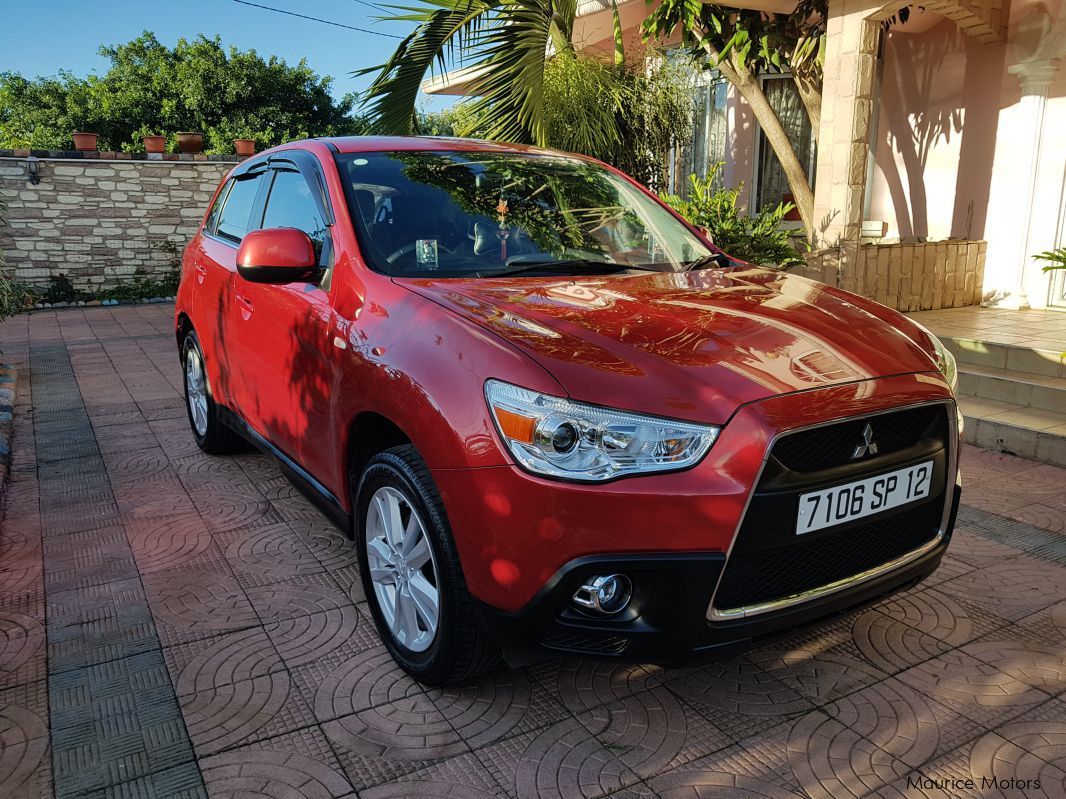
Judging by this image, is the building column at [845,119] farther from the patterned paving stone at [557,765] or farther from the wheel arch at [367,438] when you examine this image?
the patterned paving stone at [557,765]

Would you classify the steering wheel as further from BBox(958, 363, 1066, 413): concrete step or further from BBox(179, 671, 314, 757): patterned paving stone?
BBox(958, 363, 1066, 413): concrete step

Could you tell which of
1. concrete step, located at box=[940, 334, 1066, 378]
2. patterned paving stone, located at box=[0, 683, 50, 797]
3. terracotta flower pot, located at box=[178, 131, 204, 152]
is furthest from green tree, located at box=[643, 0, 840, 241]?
terracotta flower pot, located at box=[178, 131, 204, 152]

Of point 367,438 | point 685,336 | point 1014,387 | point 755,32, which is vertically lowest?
point 1014,387

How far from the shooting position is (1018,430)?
4969 millimetres

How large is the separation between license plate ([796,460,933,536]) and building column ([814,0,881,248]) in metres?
5.47

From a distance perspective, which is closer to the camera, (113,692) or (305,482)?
(113,692)

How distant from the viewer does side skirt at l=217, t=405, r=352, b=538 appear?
298cm

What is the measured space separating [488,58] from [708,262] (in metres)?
5.19

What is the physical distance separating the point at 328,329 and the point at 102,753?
1.48 meters

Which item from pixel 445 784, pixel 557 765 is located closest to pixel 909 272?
pixel 557 765

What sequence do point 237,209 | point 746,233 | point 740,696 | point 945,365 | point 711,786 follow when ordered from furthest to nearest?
point 746,233, point 237,209, point 945,365, point 740,696, point 711,786

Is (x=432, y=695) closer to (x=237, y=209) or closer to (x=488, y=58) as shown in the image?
(x=237, y=209)

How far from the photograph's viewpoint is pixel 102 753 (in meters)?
2.30

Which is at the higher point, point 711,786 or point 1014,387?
point 1014,387
